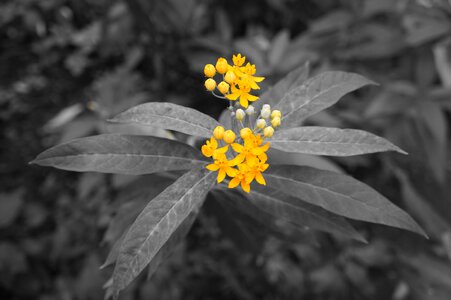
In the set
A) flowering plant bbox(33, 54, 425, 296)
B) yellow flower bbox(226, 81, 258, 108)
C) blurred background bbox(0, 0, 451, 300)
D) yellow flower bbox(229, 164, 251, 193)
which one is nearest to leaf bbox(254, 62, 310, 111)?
flowering plant bbox(33, 54, 425, 296)

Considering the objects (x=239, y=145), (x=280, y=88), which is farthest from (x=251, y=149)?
(x=280, y=88)

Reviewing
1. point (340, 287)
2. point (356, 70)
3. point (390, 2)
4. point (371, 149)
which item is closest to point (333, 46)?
point (356, 70)

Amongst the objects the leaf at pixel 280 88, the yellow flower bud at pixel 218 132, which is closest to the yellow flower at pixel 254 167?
the yellow flower bud at pixel 218 132

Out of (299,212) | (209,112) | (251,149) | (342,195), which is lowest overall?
(209,112)

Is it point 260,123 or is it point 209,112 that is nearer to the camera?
point 260,123

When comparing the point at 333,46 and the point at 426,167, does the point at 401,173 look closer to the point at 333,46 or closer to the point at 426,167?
the point at 426,167

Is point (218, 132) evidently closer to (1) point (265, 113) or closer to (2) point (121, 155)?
(1) point (265, 113)
